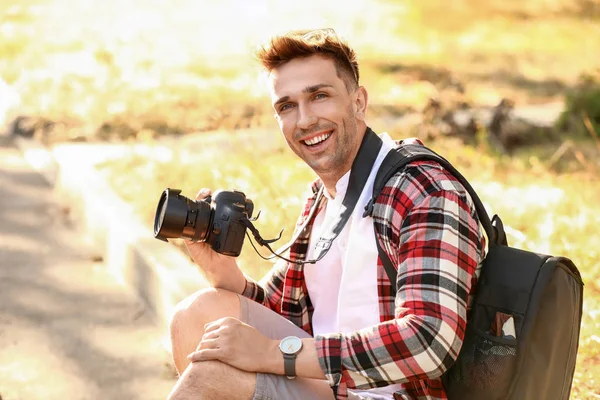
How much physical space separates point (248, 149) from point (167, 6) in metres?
8.09

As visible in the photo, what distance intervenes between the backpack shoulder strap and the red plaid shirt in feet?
0.07

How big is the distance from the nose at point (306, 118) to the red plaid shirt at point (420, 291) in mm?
426

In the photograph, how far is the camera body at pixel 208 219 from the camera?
287 centimetres

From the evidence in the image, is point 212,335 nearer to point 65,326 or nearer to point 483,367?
point 483,367

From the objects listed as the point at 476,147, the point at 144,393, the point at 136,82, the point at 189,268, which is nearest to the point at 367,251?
the point at 144,393

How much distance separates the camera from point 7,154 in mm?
7176

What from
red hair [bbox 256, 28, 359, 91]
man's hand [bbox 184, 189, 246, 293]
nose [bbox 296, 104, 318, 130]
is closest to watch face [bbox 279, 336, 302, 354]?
man's hand [bbox 184, 189, 246, 293]

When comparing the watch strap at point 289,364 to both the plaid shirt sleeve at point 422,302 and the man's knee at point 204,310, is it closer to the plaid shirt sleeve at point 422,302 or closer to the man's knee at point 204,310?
the plaid shirt sleeve at point 422,302

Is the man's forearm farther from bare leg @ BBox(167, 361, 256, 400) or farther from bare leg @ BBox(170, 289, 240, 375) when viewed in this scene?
bare leg @ BBox(170, 289, 240, 375)

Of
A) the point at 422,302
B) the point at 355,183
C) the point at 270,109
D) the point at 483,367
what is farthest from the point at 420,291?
the point at 270,109

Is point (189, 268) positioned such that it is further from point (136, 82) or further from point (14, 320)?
point (136, 82)

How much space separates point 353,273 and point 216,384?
501mm

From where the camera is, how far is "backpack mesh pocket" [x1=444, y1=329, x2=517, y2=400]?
2.39m

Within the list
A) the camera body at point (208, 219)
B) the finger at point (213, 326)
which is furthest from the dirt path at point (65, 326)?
the finger at point (213, 326)
